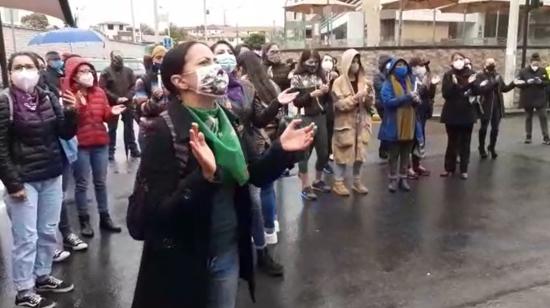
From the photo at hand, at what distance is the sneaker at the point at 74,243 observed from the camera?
5289 millimetres

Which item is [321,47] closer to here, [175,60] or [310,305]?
[310,305]

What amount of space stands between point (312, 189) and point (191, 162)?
5191 millimetres

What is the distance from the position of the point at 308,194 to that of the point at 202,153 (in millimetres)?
5050

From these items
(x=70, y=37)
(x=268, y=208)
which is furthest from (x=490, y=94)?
(x=70, y=37)

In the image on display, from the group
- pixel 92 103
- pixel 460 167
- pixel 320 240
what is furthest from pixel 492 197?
pixel 92 103

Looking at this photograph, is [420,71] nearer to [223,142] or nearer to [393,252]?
[393,252]

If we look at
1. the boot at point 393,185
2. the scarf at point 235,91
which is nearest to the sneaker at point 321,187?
the boot at point 393,185

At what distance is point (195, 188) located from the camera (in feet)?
7.16

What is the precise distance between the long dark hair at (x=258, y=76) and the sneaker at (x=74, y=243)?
7.44 ft

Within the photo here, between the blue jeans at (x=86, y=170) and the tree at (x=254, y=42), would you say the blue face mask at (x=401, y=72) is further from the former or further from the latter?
the blue jeans at (x=86, y=170)

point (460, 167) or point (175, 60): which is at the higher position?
point (175, 60)

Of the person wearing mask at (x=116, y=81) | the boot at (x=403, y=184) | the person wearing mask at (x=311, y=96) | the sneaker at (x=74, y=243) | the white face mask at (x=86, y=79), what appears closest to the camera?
the white face mask at (x=86, y=79)

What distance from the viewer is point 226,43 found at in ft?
15.9

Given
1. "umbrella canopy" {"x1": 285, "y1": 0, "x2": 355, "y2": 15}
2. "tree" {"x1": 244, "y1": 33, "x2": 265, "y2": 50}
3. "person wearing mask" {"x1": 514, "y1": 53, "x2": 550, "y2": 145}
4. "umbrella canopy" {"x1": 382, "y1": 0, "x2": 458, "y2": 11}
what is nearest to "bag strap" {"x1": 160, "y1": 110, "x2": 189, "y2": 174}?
"tree" {"x1": 244, "y1": 33, "x2": 265, "y2": 50}
